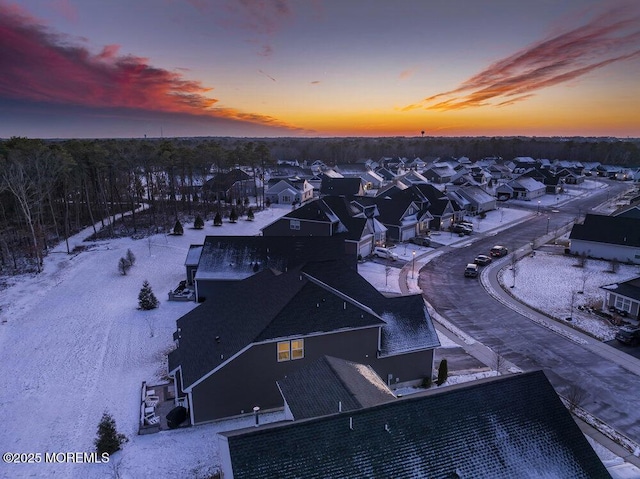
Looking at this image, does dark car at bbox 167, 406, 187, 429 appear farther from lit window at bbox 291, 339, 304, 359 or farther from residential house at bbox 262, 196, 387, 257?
residential house at bbox 262, 196, 387, 257

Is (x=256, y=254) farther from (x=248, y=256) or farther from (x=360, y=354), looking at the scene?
(x=360, y=354)

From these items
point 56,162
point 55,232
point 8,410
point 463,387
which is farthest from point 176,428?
point 55,232

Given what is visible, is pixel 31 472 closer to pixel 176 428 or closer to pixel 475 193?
pixel 176 428

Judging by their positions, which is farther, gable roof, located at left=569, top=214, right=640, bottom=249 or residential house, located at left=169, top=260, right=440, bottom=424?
gable roof, located at left=569, top=214, right=640, bottom=249

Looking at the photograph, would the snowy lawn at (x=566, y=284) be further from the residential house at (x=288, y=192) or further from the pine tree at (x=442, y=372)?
the residential house at (x=288, y=192)

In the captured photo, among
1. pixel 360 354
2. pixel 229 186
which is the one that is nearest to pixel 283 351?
pixel 360 354

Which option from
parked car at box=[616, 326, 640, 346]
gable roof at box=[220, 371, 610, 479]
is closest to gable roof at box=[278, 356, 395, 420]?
gable roof at box=[220, 371, 610, 479]
